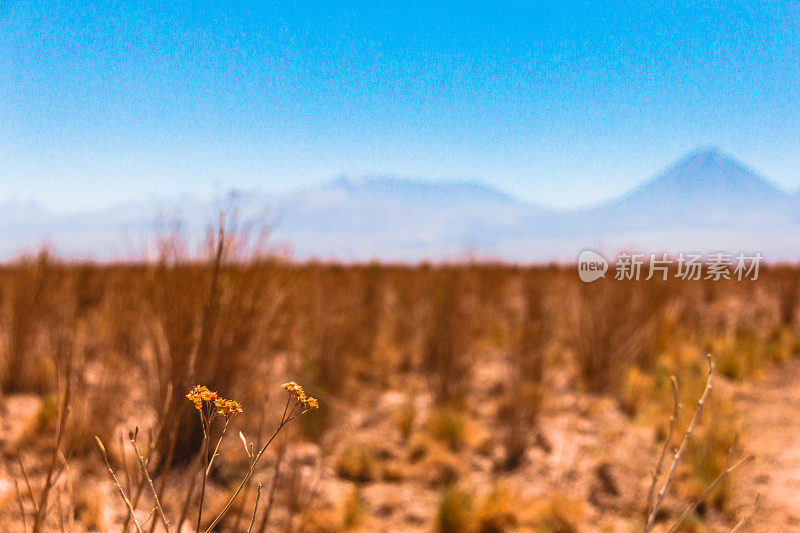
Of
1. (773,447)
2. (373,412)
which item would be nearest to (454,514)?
(373,412)

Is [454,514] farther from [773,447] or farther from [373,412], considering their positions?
[773,447]

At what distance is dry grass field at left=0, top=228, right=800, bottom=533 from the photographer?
81.9 inches

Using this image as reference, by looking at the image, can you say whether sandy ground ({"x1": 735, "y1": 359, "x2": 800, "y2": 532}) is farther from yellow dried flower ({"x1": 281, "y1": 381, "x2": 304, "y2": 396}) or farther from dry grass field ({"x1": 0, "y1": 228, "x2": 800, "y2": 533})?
yellow dried flower ({"x1": 281, "y1": 381, "x2": 304, "y2": 396})

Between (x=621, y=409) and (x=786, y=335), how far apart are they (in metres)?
3.81

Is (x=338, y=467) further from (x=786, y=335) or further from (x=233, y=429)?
(x=786, y=335)

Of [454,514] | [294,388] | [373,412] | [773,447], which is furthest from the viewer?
[373,412]

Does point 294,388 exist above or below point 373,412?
above

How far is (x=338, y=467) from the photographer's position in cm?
267

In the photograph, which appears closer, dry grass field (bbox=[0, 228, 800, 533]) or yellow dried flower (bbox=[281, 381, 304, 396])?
yellow dried flower (bbox=[281, 381, 304, 396])

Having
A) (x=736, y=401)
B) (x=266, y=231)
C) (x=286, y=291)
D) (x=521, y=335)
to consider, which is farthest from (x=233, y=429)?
(x=736, y=401)

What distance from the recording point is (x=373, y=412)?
352cm

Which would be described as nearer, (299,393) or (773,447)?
(299,393)

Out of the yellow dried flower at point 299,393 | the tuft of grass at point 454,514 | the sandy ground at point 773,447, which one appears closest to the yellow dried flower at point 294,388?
the yellow dried flower at point 299,393

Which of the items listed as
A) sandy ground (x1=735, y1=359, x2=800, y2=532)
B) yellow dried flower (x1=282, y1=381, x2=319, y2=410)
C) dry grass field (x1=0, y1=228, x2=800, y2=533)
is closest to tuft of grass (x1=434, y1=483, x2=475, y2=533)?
dry grass field (x1=0, y1=228, x2=800, y2=533)
